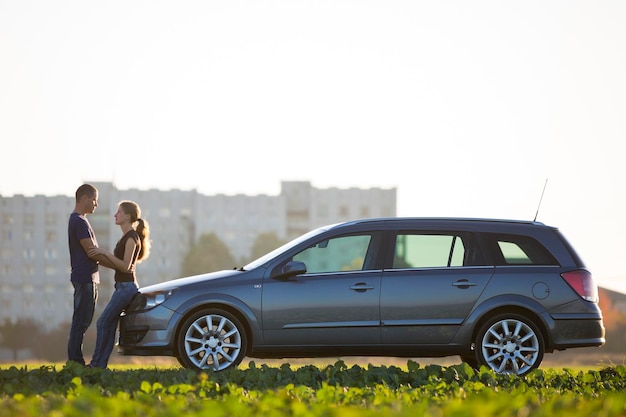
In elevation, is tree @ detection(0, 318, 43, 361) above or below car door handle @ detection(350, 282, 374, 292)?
below

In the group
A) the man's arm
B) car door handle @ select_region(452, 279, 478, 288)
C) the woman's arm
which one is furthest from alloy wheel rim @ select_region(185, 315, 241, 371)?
car door handle @ select_region(452, 279, 478, 288)

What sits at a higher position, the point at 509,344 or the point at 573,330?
the point at 573,330

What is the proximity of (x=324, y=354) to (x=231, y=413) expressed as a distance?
17.5ft

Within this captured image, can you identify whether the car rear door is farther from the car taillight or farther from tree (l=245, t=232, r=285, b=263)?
tree (l=245, t=232, r=285, b=263)

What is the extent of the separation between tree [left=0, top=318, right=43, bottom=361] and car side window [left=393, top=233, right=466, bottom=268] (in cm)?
13486

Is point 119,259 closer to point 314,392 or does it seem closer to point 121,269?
point 121,269

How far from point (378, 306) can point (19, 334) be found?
151 metres

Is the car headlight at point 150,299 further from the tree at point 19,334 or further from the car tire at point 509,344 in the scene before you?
the tree at point 19,334

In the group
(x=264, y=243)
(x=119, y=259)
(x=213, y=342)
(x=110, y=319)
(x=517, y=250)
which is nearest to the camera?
(x=213, y=342)

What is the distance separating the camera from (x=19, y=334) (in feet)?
515

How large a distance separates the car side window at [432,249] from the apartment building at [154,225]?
154 m

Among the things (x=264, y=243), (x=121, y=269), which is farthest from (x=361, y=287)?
(x=264, y=243)

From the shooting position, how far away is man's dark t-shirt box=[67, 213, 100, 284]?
510 inches

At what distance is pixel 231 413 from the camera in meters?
6.88
